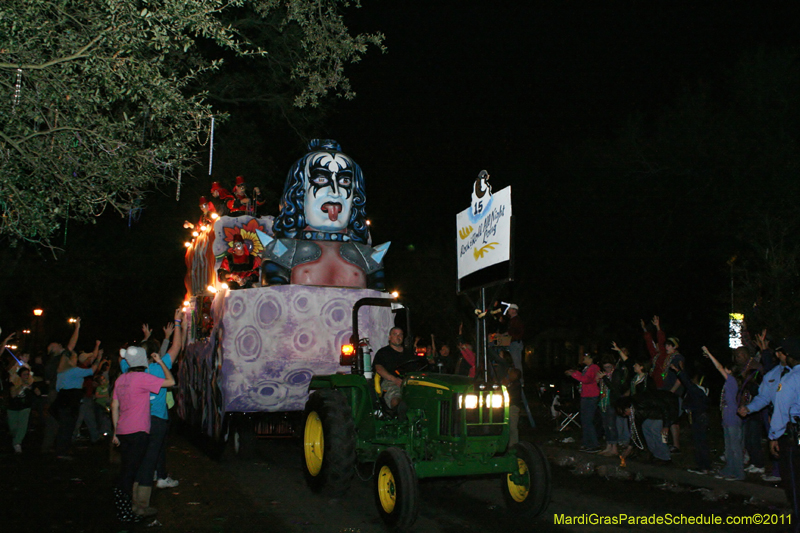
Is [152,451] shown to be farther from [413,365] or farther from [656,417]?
[656,417]

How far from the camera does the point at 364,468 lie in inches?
350

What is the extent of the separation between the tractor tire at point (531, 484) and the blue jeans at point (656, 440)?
3.73 m

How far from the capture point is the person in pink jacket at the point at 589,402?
39.0 ft

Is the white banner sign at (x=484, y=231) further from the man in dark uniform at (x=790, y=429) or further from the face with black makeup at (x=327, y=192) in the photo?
the face with black makeup at (x=327, y=192)

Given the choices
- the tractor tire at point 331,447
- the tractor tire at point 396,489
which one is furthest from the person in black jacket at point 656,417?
the tractor tire at point 396,489

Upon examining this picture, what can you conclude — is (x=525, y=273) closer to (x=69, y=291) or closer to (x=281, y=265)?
(x=69, y=291)

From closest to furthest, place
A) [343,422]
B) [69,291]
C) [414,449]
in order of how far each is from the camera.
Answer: [414,449]
[343,422]
[69,291]

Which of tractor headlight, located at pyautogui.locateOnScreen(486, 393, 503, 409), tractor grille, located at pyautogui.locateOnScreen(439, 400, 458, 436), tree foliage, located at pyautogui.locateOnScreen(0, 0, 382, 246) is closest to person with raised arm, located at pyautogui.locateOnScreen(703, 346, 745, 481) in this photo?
tractor headlight, located at pyautogui.locateOnScreen(486, 393, 503, 409)

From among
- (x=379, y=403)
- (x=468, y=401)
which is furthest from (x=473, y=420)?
(x=379, y=403)

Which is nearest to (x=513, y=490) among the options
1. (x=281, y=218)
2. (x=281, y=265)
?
(x=281, y=265)

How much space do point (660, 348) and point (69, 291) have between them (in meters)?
17.2

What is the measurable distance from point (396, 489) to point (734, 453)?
15.9 ft

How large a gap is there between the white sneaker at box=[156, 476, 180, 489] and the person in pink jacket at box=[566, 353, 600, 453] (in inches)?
246

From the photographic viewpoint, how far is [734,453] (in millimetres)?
9164
